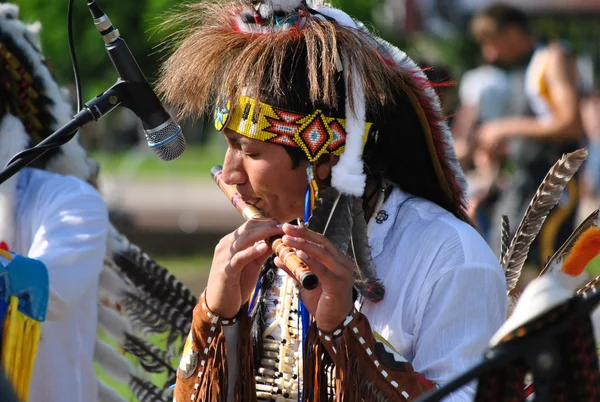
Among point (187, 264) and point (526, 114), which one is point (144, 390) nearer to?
point (526, 114)

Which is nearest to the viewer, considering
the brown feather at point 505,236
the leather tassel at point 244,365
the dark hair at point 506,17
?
the leather tassel at point 244,365

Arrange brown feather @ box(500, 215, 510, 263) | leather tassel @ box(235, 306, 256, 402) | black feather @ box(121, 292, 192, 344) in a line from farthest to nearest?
1. black feather @ box(121, 292, 192, 344)
2. brown feather @ box(500, 215, 510, 263)
3. leather tassel @ box(235, 306, 256, 402)

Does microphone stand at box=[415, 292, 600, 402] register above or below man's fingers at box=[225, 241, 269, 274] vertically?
above

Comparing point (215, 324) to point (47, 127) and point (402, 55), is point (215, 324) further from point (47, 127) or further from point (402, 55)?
point (47, 127)

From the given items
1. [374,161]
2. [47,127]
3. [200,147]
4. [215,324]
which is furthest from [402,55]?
[200,147]

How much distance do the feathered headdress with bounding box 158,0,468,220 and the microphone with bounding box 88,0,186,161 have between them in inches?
5.5

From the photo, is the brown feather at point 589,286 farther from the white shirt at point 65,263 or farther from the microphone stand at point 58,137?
the white shirt at point 65,263

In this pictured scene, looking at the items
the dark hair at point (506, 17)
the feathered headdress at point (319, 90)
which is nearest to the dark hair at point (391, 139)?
the feathered headdress at point (319, 90)

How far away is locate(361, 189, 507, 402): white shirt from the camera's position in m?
2.15

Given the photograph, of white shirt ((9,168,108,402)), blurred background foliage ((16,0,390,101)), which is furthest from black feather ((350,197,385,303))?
blurred background foliage ((16,0,390,101))

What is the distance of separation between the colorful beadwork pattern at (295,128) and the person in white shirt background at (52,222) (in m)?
0.90

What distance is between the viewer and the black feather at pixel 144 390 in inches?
131

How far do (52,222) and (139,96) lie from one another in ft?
2.82

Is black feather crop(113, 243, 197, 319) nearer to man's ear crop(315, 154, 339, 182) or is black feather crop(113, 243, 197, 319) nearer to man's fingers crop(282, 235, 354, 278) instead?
man's ear crop(315, 154, 339, 182)
